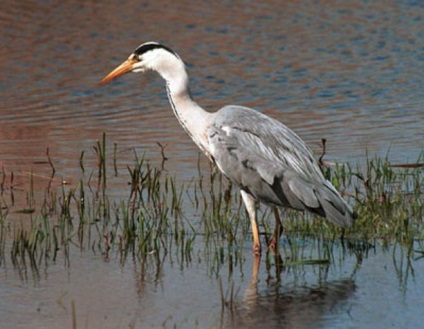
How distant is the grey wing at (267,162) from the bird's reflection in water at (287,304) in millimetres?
590

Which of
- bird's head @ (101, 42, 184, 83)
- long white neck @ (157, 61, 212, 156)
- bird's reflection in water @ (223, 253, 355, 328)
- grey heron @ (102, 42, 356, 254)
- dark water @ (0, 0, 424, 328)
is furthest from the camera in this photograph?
bird's head @ (101, 42, 184, 83)

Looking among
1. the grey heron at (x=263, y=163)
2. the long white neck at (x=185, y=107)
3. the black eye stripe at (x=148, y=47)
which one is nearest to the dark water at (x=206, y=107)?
the grey heron at (x=263, y=163)

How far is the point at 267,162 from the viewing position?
7926 mm

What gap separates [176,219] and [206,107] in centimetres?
523

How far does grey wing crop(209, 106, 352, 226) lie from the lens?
25.4 ft

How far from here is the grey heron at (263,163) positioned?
7.67 m

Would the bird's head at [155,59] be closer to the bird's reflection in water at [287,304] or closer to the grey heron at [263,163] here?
the grey heron at [263,163]

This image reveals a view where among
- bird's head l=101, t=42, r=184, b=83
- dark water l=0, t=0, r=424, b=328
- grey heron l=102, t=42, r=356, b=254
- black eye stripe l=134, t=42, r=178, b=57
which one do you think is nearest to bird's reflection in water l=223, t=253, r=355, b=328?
dark water l=0, t=0, r=424, b=328

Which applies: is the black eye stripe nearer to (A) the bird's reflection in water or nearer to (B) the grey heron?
(B) the grey heron

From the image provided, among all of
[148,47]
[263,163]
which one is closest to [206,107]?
[148,47]

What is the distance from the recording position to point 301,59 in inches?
640

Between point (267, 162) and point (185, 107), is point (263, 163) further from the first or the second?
point (185, 107)

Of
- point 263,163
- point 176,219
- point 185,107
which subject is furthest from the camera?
point 185,107

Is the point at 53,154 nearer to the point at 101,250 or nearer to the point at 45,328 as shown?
the point at 101,250
